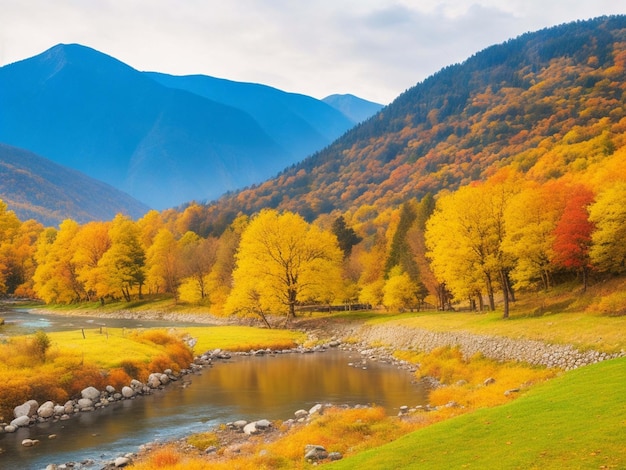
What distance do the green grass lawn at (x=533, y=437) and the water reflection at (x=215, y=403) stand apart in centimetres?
1115

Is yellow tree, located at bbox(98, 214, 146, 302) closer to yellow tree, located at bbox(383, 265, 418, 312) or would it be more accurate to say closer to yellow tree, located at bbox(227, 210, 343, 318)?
yellow tree, located at bbox(227, 210, 343, 318)

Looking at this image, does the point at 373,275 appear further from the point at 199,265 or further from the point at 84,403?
the point at 84,403

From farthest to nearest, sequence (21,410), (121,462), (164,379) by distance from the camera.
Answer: (164,379)
(21,410)
(121,462)

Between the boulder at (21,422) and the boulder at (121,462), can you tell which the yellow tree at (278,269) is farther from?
the boulder at (121,462)

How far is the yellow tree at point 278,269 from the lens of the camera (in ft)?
225

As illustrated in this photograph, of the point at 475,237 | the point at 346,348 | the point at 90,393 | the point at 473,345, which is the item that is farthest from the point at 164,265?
the point at 473,345

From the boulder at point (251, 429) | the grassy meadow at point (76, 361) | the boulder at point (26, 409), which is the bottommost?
the boulder at point (251, 429)

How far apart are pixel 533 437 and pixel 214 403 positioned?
2223cm

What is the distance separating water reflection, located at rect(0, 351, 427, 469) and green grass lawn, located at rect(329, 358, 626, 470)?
11.2 meters

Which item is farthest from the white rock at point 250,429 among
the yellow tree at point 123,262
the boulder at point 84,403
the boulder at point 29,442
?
the yellow tree at point 123,262

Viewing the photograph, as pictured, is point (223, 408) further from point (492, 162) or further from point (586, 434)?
point (492, 162)

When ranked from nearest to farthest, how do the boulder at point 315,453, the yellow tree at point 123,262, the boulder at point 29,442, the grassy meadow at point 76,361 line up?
the boulder at point 315,453
the boulder at point 29,442
the grassy meadow at point 76,361
the yellow tree at point 123,262

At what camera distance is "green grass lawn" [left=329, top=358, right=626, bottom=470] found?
12.9m

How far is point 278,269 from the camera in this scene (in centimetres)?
6888
